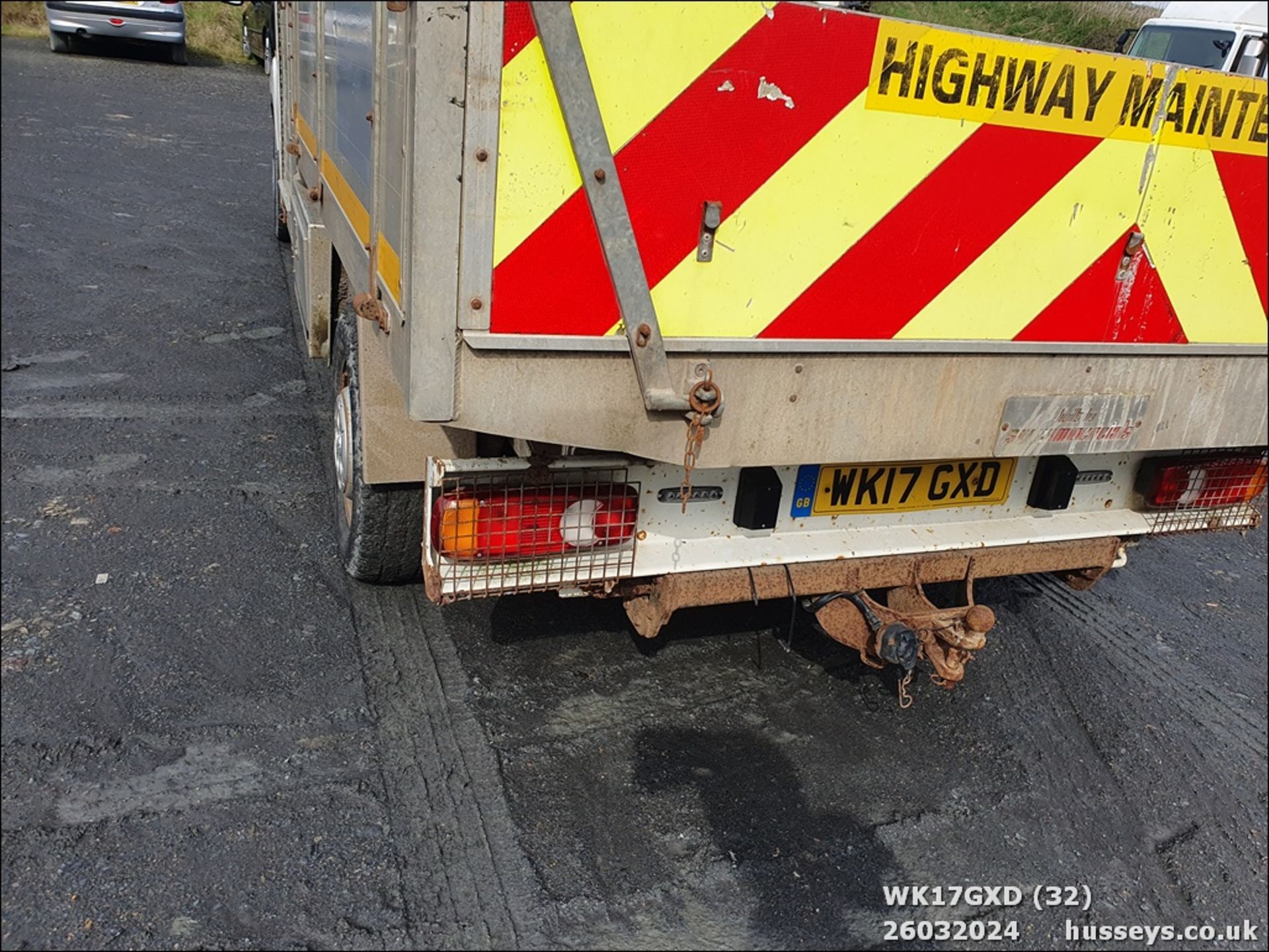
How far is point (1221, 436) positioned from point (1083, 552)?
0.53 meters

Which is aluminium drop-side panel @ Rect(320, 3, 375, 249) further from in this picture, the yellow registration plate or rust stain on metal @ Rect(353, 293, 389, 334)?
the yellow registration plate

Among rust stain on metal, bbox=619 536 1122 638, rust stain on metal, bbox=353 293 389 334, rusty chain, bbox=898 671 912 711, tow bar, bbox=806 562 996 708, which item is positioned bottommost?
rusty chain, bbox=898 671 912 711

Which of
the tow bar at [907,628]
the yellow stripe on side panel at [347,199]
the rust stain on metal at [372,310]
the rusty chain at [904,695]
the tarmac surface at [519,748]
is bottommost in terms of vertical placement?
the tarmac surface at [519,748]

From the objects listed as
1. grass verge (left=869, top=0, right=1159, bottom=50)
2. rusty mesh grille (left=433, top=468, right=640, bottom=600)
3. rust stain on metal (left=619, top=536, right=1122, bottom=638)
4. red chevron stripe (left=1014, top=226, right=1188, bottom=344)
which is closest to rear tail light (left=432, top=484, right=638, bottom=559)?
rusty mesh grille (left=433, top=468, right=640, bottom=600)

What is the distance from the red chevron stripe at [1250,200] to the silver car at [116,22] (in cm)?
455

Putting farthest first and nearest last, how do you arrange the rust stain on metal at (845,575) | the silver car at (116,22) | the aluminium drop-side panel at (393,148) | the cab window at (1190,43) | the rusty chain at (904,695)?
the cab window at (1190,43)
the silver car at (116,22)
the rusty chain at (904,695)
the rust stain on metal at (845,575)
the aluminium drop-side panel at (393,148)

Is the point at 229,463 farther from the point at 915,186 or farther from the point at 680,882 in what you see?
the point at 915,186

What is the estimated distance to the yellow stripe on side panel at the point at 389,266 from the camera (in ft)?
6.61

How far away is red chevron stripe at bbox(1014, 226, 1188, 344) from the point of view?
2387 mm

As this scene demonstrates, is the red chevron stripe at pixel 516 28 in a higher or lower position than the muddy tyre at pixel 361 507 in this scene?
higher

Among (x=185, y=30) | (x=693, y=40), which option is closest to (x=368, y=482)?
(x=693, y=40)

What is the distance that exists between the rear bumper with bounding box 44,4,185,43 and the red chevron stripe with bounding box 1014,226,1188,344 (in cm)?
431

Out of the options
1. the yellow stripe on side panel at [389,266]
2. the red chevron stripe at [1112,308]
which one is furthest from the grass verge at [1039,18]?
the yellow stripe on side panel at [389,266]

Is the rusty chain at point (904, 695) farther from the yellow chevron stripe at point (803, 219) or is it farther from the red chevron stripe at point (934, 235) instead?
the yellow chevron stripe at point (803, 219)
